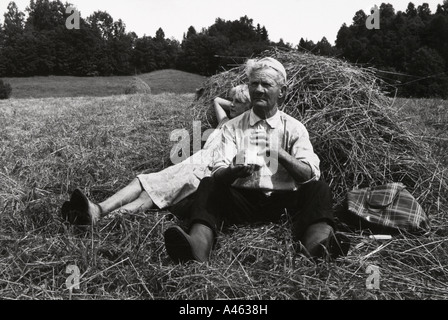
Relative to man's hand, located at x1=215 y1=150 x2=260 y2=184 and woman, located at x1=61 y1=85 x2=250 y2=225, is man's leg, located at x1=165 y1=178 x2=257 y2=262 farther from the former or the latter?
woman, located at x1=61 y1=85 x2=250 y2=225

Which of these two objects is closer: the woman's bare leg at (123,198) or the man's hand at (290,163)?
the man's hand at (290,163)

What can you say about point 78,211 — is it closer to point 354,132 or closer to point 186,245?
point 186,245

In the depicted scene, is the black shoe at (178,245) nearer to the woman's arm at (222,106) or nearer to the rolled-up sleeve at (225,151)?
the rolled-up sleeve at (225,151)

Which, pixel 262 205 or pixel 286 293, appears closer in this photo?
pixel 286 293

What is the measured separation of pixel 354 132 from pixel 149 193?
6.57ft

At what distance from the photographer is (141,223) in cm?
298

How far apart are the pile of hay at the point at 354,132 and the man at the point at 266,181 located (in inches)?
36.7

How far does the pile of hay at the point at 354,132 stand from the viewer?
12.2 feet

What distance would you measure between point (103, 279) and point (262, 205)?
1210 millimetres

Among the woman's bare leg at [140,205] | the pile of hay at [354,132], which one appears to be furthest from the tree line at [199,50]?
the woman's bare leg at [140,205]

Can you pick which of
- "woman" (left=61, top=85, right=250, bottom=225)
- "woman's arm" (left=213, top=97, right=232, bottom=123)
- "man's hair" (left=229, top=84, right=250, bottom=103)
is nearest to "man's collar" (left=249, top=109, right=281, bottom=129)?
"woman" (left=61, top=85, right=250, bottom=225)

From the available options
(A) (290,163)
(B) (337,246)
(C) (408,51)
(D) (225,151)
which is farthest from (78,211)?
(C) (408,51)

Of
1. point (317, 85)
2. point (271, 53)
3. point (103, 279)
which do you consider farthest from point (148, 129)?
point (103, 279)

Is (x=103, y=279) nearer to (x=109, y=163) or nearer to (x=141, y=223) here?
(x=141, y=223)
